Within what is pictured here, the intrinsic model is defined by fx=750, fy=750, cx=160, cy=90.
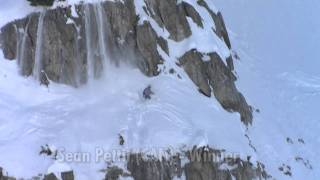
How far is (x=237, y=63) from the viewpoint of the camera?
118 ft

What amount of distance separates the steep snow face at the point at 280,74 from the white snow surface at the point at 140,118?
0.07m

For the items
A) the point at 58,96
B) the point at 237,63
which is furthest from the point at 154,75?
the point at 237,63

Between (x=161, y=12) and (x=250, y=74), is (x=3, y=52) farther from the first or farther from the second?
(x=250, y=74)

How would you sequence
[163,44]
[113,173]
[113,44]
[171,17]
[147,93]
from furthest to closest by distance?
[171,17] < [163,44] < [113,44] < [147,93] < [113,173]

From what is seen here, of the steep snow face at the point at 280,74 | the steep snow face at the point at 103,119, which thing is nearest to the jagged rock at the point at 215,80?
the steep snow face at the point at 103,119

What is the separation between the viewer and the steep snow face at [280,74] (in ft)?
102

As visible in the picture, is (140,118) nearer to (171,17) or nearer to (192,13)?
(171,17)

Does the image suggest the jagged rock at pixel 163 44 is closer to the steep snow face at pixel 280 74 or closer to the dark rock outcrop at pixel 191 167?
the steep snow face at pixel 280 74

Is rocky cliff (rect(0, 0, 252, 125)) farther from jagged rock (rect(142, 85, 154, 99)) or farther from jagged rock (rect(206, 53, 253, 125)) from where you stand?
jagged rock (rect(142, 85, 154, 99))

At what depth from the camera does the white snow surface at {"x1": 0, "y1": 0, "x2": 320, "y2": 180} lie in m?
25.4

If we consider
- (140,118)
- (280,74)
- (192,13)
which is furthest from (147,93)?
(280,74)

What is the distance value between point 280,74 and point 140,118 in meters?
13.4

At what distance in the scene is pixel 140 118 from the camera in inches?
1057

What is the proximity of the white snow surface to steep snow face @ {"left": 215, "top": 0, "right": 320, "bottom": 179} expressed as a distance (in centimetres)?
7
